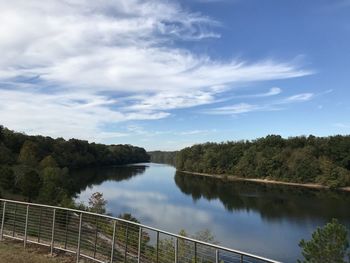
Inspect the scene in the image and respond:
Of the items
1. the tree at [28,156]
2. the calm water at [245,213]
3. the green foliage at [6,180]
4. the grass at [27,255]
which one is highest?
the tree at [28,156]

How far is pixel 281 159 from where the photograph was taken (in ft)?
378

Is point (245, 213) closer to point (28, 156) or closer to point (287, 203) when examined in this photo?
point (287, 203)

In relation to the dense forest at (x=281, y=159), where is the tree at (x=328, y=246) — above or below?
below

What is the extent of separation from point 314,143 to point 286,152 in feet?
26.5

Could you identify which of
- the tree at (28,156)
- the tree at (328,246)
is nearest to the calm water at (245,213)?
the tree at (328,246)

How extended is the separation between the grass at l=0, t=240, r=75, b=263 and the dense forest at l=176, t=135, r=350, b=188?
92.6m

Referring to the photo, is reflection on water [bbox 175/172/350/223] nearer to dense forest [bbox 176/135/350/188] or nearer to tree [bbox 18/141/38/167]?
dense forest [bbox 176/135/350/188]

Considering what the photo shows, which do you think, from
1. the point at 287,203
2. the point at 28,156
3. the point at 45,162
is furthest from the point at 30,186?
the point at 287,203

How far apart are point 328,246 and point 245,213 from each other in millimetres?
33214

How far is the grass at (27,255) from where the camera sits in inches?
A: 343

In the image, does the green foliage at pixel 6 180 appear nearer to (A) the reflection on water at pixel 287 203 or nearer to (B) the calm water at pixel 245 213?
(B) the calm water at pixel 245 213

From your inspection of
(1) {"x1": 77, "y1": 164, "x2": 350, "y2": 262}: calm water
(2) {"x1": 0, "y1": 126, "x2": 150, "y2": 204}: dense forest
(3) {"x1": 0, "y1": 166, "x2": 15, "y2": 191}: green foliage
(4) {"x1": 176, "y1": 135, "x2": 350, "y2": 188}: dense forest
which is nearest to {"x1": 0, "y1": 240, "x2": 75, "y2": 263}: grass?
(1) {"x1": 77, "y1": 164, "x2": 350, "y2": 262}: calm water

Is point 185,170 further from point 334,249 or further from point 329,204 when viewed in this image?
point 334,249

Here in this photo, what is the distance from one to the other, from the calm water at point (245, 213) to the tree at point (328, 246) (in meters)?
7.96
